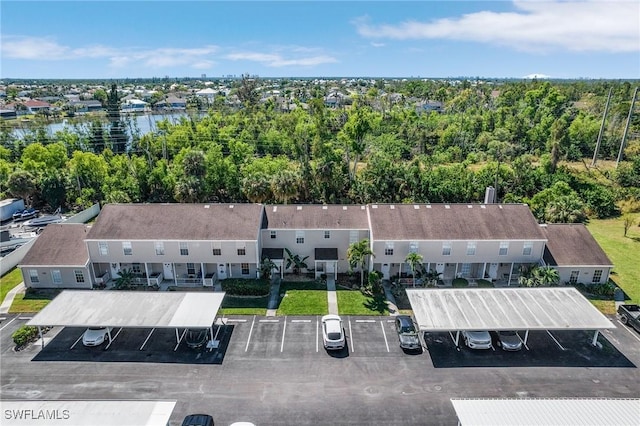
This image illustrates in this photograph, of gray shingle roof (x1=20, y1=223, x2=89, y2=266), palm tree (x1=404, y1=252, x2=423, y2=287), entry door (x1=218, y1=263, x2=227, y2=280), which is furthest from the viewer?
entry door (x1=218, y1=263, x2=227, y2=280)

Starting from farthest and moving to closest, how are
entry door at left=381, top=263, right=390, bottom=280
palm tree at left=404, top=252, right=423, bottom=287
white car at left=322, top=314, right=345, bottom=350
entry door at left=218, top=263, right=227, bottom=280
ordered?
1. entry door at left=381, top=263, right=390, bottom=280
2. entry door at left=218, top=263, right=227, bottom=280
3. palm tree at left=404, top=252, right=423, bottom=287
4. white car at left=322, top=314, right=345, bottom=350

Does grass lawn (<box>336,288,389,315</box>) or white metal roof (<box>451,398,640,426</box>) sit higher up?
white metal roof (<box>451,398,640,426</box>)

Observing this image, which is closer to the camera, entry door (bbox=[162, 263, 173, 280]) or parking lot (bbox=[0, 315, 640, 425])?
parking lot (bbox=[0, 315, 640, 425])

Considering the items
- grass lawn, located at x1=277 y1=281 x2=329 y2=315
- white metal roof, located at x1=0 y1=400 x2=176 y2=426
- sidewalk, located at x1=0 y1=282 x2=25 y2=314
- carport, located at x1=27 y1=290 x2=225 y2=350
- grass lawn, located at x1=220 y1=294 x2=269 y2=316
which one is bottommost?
sidewalk, located at x1=0 y1=282 x2=25 y2=314

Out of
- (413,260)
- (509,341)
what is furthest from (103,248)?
(509,341)

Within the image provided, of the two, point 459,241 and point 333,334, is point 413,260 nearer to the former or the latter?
point 459,241

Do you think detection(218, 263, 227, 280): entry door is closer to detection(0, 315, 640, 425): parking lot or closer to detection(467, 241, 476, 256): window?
detection(0, 315, 640, 425): parking lot

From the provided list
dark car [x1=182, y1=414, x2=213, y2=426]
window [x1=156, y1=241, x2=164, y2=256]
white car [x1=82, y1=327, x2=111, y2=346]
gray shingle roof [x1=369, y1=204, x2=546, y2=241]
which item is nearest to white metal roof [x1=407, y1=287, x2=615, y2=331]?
gray shingle roof [x1=369, y1=204, x2=546, y2=241]

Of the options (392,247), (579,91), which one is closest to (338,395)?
(392,247)
